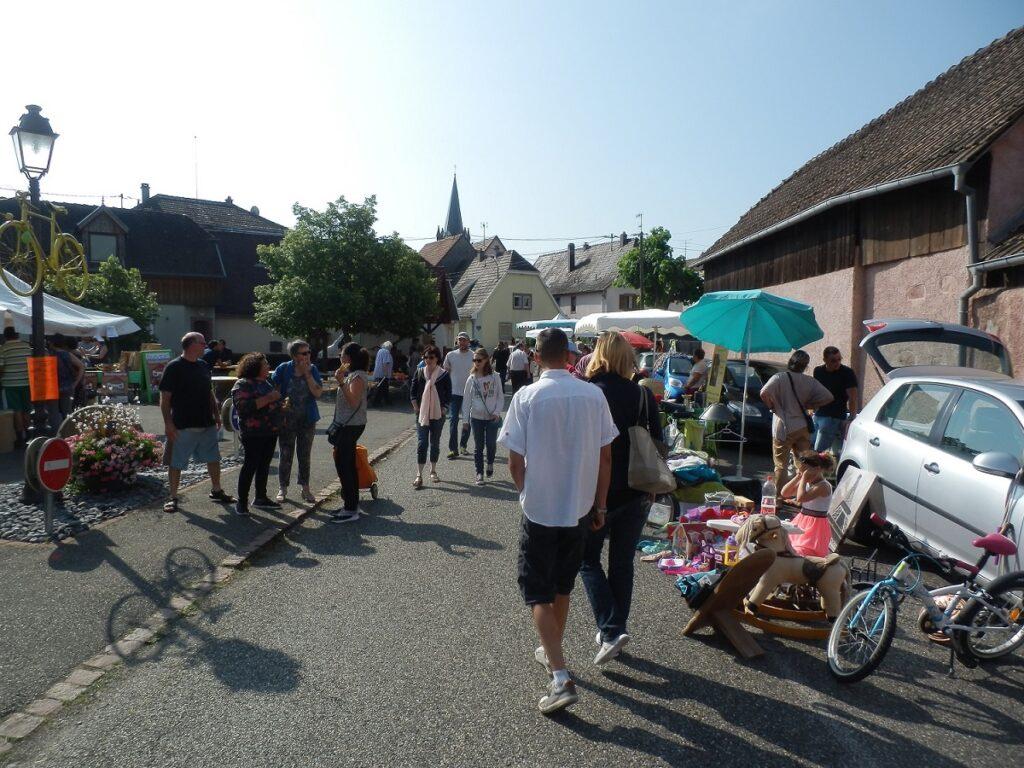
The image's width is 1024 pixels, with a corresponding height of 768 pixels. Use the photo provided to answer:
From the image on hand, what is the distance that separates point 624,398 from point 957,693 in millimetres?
2296

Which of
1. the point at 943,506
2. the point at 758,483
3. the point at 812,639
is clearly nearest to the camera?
the point at 812,639

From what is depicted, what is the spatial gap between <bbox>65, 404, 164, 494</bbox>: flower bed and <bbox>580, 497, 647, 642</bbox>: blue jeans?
5908 millimetres

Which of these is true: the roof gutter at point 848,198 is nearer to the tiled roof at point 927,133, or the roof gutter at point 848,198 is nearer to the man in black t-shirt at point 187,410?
the tiled roof at point 927,133

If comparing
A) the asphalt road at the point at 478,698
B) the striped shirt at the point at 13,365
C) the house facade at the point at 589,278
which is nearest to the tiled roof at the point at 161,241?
the house facade at the point at 589,278

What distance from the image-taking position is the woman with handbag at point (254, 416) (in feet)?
23.4

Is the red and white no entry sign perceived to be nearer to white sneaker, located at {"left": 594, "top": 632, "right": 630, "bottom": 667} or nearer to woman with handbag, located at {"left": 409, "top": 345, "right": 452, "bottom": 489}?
woman with handbag, located at {"left": 409, "top": 345, "right": 452, "bottom": 489}

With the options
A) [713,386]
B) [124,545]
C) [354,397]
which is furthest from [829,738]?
[713,386]

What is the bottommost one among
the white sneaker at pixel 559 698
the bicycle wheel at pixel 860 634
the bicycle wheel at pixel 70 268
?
the white sneaker at pixel 559 698

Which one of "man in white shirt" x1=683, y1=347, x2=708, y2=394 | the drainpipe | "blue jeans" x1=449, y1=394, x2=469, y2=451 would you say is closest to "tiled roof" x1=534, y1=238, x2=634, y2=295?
"man in white shirt" x1=683, y1=347, x2=708, y2=394

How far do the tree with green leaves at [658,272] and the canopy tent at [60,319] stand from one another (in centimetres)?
3489

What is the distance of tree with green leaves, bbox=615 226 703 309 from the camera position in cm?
4616

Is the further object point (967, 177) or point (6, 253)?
point (967, 177)

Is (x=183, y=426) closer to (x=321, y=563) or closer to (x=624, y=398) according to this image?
(x=321, y=563)

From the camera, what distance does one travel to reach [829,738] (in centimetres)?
329
